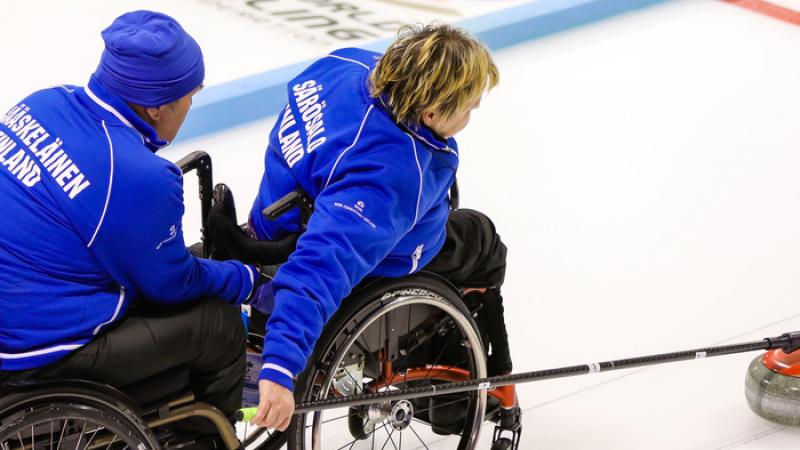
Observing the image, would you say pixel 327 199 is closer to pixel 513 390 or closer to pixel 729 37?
pixel 513 390

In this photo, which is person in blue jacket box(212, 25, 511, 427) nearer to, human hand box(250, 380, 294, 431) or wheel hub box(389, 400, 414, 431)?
human hand box(250, 380, 294, 431)

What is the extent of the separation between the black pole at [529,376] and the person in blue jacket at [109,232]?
0.24 metres

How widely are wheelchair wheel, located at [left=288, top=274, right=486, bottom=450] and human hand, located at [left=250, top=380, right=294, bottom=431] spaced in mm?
311

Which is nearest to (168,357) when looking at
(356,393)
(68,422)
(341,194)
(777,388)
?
(68,422)

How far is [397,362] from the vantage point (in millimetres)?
2684

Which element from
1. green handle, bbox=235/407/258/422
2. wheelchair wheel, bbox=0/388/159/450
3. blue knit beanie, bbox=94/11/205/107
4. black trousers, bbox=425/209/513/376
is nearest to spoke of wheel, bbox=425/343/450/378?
black trousers, bbox=425/209/513/376

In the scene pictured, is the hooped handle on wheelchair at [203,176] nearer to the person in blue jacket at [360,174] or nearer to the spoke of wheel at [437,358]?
the person in blue jacket at [360,174]

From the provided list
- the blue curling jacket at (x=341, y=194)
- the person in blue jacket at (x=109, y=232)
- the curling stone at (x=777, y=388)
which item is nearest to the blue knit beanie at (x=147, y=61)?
the person in blue jacket at (x=109, y=232)

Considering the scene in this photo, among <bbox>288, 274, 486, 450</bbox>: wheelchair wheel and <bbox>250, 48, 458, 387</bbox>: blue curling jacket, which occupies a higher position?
<bbox>250, 48, 458, 387</bbox>: blue curling jacket

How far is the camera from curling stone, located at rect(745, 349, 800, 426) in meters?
2.98

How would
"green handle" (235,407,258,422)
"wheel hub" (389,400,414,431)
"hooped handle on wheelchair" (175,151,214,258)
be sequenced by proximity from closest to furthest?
"green handle" (235,407,258,422)
"hooped handle on wheelchair" (175,151,214,258)
"wheel hub" (389,400,414,431)

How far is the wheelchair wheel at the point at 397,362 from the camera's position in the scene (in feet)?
8.00

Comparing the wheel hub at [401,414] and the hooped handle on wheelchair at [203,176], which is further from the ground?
the hooped handle on wheelchair at [203,176]

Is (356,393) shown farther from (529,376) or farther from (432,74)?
(432,74)
